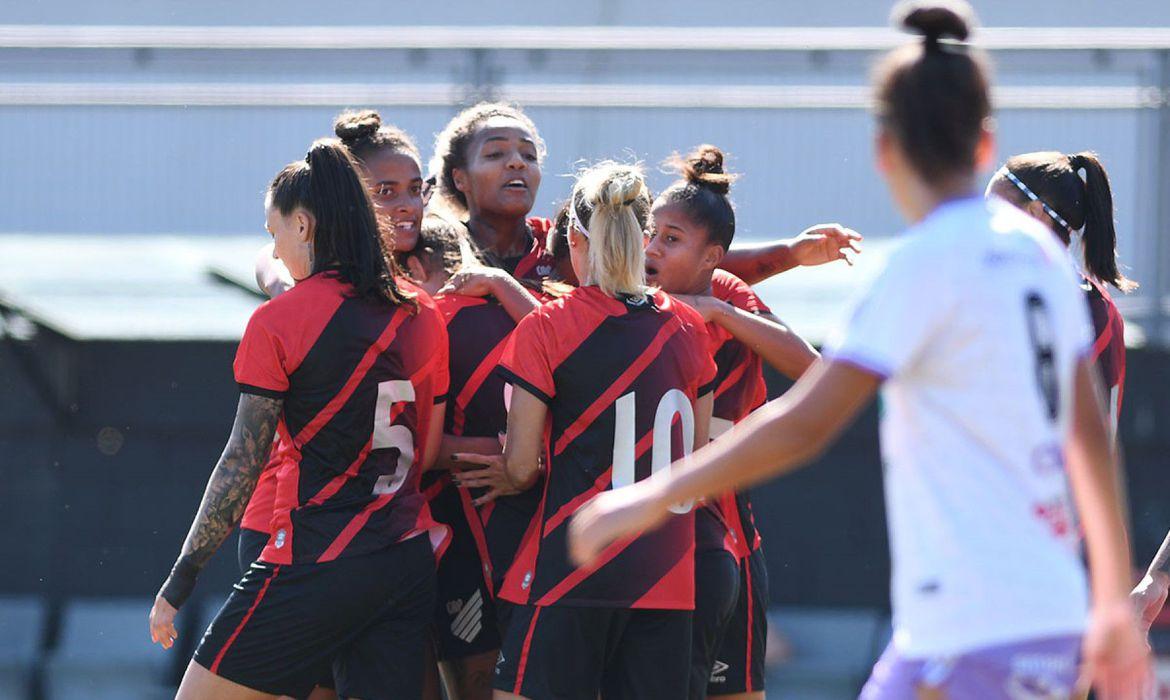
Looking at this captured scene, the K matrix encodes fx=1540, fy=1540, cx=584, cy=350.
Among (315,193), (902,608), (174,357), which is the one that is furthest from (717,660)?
(174,357)

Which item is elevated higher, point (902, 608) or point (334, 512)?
point (902, 608)

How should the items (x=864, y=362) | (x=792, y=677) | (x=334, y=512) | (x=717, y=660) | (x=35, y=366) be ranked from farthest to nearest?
(x=35, y=366) → (x=792, y=677) → (x=717, y=660) → (x=334, y=512) → (x=864, y=362)

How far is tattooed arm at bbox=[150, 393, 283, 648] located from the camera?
3553 mm

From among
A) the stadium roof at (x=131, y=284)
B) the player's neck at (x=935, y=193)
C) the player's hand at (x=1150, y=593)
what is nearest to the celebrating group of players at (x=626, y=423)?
the player's neck at (x=935, y=193)

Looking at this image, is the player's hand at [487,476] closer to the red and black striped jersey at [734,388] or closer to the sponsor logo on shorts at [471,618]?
the sponsor logo on shorts at [471,618]

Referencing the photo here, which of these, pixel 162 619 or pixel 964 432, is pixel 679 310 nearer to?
pixel 162 619

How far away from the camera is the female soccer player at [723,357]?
12.7ft

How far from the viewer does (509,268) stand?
4.31 m

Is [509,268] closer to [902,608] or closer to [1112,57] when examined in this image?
[902,608]

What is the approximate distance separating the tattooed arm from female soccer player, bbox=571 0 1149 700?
1.45m

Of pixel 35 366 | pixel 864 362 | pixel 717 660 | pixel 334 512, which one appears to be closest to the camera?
pixel 864 362

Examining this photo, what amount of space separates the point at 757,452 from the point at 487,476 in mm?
1669

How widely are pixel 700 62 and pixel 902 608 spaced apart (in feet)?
15.3

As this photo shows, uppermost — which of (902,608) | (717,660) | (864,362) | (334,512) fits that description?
(864,362)
